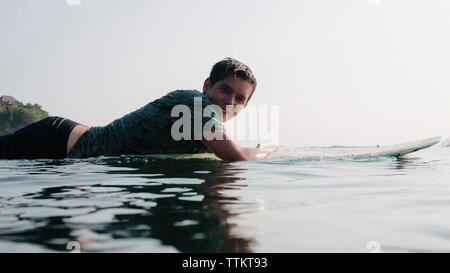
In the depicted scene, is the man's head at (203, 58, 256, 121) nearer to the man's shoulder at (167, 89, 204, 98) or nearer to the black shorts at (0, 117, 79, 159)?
the man's shoulder at (167, 89, 204, 98)

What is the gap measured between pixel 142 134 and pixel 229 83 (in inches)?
43.0

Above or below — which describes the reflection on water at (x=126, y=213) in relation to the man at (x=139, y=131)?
below

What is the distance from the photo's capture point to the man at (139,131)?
3900 mm

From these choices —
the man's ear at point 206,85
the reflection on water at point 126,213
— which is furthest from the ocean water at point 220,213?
the man's ear at point 206,85

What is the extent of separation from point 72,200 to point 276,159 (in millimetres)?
3109

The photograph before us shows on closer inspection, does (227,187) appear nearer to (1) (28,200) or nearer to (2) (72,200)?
(2) (72,200)

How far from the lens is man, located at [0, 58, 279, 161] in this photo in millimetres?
3900

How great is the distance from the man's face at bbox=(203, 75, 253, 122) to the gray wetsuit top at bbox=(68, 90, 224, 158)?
0.29 metres

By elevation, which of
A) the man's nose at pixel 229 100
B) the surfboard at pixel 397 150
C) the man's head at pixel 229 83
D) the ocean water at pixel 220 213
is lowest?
the ocean water at pixel 220 213

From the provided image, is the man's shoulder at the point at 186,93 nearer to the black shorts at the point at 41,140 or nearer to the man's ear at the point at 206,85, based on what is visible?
the man's ear at the point at 206,85

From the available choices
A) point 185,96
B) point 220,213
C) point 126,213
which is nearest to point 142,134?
point 185,96

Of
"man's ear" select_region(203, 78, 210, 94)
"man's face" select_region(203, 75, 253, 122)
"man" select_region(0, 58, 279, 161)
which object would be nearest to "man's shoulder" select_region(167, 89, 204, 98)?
"man" select_region(0, 58, 279, 161)

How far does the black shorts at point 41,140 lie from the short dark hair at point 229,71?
5.42 ft
